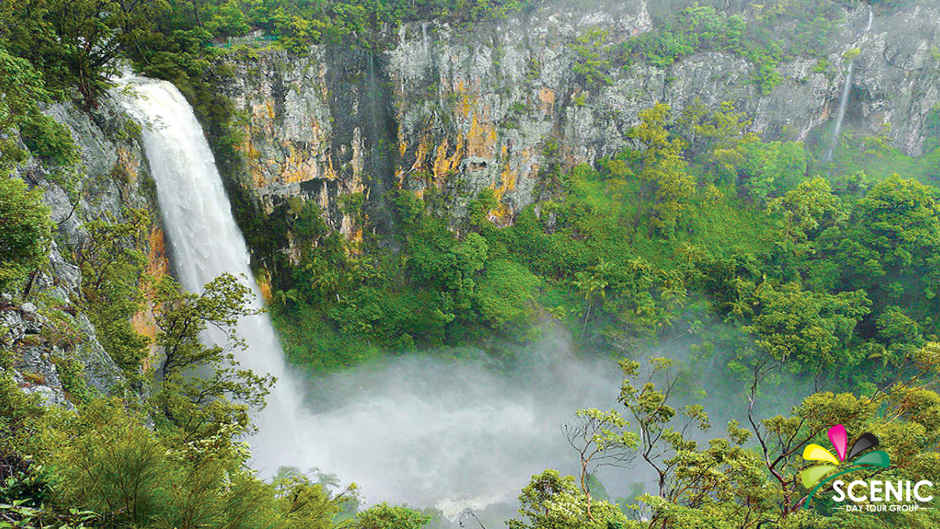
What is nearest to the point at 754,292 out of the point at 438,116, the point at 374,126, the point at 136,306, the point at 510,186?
the point at 510,186

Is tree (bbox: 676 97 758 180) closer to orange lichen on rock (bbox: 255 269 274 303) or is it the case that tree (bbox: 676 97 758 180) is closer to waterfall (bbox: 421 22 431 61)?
waterfall (bbox: 421 22 431 61)

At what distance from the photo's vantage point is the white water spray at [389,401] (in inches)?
603

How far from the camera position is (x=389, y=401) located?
20203 mm

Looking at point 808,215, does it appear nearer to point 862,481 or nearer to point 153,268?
point 862,481

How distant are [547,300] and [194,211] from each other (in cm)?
1498

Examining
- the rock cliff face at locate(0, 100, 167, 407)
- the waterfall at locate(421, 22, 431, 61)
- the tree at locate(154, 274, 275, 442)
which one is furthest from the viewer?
the waterfall at locate(421, 22, 431, 61)

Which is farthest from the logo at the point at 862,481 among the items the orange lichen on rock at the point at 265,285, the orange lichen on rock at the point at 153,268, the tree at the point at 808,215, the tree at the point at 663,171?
the orange lichen on rock at the point at 265,285

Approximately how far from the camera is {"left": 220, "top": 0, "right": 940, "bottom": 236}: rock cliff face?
1961cm

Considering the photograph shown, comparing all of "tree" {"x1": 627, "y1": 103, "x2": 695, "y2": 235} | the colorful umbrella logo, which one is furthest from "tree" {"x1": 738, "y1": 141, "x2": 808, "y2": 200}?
the colorful umbrella logo

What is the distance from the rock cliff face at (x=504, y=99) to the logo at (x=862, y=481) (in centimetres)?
1792

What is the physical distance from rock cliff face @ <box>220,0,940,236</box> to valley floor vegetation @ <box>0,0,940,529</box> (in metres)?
0.92

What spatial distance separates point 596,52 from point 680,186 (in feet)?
26.1

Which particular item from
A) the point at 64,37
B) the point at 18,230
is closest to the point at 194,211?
the point at 64,37

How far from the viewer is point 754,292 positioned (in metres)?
21.0
